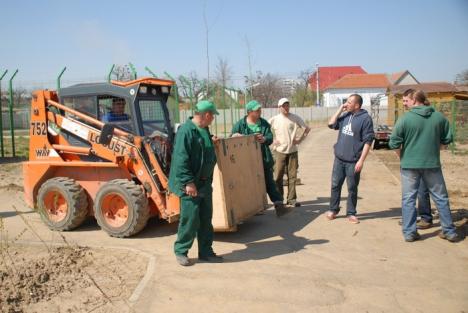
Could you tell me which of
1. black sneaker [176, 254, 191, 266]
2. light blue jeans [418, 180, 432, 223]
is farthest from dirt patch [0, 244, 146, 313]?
light blue jeans [418, 180, 432, 223]

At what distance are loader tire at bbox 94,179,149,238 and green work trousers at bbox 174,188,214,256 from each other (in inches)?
48.1

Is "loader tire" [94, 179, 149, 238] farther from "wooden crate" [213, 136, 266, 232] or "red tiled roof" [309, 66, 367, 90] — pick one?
"red tiled roof" [309, 66, 367, 90]

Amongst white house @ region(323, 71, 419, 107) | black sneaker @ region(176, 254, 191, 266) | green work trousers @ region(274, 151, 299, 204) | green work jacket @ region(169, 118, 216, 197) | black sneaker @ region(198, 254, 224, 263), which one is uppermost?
white house @ region(323, 71, 419, 107)

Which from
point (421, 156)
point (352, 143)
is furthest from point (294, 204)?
point (421, 156)

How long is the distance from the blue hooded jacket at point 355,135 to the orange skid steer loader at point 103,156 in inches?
98.7

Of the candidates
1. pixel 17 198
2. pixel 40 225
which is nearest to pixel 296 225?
pixel 40 225

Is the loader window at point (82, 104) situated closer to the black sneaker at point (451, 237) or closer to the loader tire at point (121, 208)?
the loader tire at point (121, 208)

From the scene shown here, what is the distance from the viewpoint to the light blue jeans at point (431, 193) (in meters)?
5.73

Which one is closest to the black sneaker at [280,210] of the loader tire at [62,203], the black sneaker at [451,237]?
the black sneaker at [451,237]

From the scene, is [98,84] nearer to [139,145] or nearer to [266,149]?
[139,145]

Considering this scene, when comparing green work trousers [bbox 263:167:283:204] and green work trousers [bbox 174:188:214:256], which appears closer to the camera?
green work trousers [bbox 174:188:214:256]

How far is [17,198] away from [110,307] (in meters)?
6.36

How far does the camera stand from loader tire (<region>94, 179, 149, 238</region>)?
20.1 ft

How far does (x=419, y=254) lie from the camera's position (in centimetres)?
538
